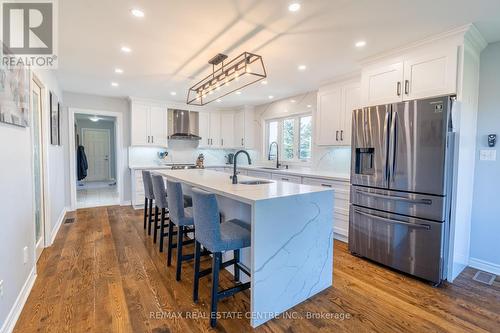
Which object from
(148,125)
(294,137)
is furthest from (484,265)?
(148,125)

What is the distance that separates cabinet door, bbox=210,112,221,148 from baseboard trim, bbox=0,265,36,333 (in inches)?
180

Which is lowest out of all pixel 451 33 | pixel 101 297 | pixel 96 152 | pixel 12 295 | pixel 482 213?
pixel 101 297

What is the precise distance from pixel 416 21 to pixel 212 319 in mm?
3006

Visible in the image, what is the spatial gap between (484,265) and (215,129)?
18.1ft

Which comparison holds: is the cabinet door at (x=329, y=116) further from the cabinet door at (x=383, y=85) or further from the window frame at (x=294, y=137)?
the cabinet door at (x=383, y=85)

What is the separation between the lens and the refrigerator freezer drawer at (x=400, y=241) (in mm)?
2449

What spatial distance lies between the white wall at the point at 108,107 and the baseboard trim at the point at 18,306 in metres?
3.41

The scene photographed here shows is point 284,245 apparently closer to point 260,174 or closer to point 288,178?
point 288,178

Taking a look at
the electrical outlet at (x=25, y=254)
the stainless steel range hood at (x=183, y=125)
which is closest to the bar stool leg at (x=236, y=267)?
the electrical outlet at (x=25, y=254)

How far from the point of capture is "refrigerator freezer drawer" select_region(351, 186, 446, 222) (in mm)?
2426

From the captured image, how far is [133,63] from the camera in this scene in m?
3.38

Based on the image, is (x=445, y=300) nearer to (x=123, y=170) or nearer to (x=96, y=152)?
(x=123, y=170)

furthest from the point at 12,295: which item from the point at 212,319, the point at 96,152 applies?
the point at 96,152

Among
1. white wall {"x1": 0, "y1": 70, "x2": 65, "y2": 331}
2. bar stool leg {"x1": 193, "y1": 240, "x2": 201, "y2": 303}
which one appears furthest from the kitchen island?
white wall {"x1": 0, "y1": 70, "x2": 65, "y2": 331}
